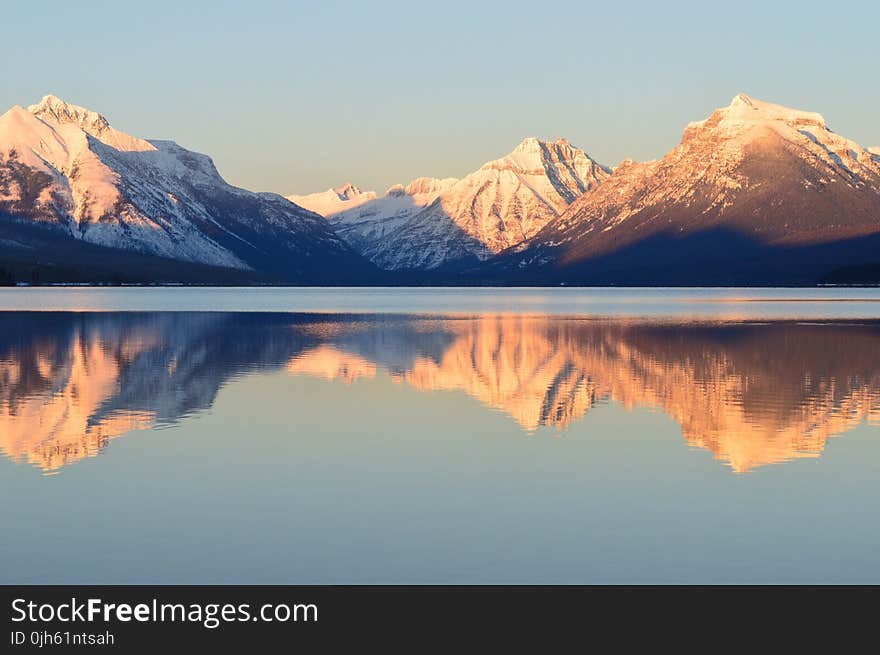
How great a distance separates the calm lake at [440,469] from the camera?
80.3 ft

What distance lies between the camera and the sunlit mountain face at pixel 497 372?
4266 centimetres

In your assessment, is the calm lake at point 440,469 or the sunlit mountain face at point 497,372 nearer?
the calm lake at point 440,469

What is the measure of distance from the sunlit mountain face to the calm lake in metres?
0.29

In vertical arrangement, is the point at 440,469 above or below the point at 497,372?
above

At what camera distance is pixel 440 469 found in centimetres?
3519

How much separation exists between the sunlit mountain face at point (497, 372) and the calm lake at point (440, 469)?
0.29m

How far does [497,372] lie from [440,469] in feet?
102

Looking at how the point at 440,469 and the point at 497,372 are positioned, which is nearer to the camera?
the point at 440,469

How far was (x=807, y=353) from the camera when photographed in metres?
76.8
